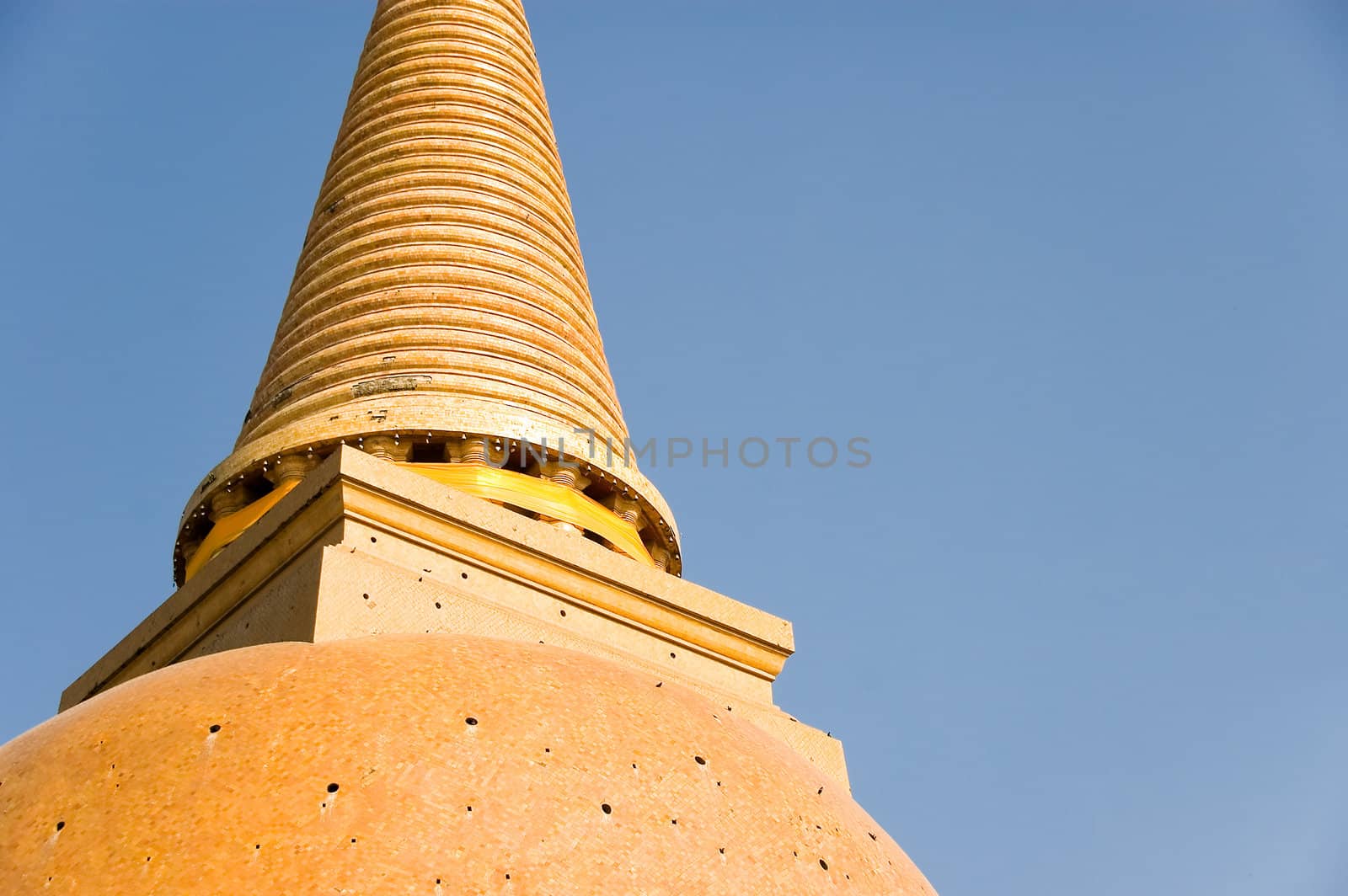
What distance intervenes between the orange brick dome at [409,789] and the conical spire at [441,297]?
3.32 meters

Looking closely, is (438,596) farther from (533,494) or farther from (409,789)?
(409,789)

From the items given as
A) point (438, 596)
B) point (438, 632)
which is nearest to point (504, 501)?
point (438, 596)

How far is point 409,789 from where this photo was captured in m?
5.53

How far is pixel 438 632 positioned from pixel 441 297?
13.2 ft

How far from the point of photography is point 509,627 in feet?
26.7

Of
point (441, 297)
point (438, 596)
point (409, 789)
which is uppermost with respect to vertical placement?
point (441, 297)

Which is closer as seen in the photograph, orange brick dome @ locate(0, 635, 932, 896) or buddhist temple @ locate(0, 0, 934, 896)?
orange brick dome @ locate(0, 635, 932, 896)

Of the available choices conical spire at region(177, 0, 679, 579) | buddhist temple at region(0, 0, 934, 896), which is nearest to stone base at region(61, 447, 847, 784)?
buddhist temple at region(0, 0, 934, 896)

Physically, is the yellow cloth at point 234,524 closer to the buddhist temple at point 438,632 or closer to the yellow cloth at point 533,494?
the buddhist temple at point 438,632

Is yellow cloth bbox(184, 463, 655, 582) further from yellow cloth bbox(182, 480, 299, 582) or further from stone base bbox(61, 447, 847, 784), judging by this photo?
stone base bbox(61, 447, 847, 784)

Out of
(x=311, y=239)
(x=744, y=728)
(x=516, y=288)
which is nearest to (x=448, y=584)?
(x=744, y=728)

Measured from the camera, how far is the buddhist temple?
5.43 metres

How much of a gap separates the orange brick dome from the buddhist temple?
13mm

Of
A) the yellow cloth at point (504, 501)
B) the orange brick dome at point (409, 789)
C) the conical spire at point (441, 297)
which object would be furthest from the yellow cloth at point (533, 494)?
the orange brick dome at point (409, 789)
